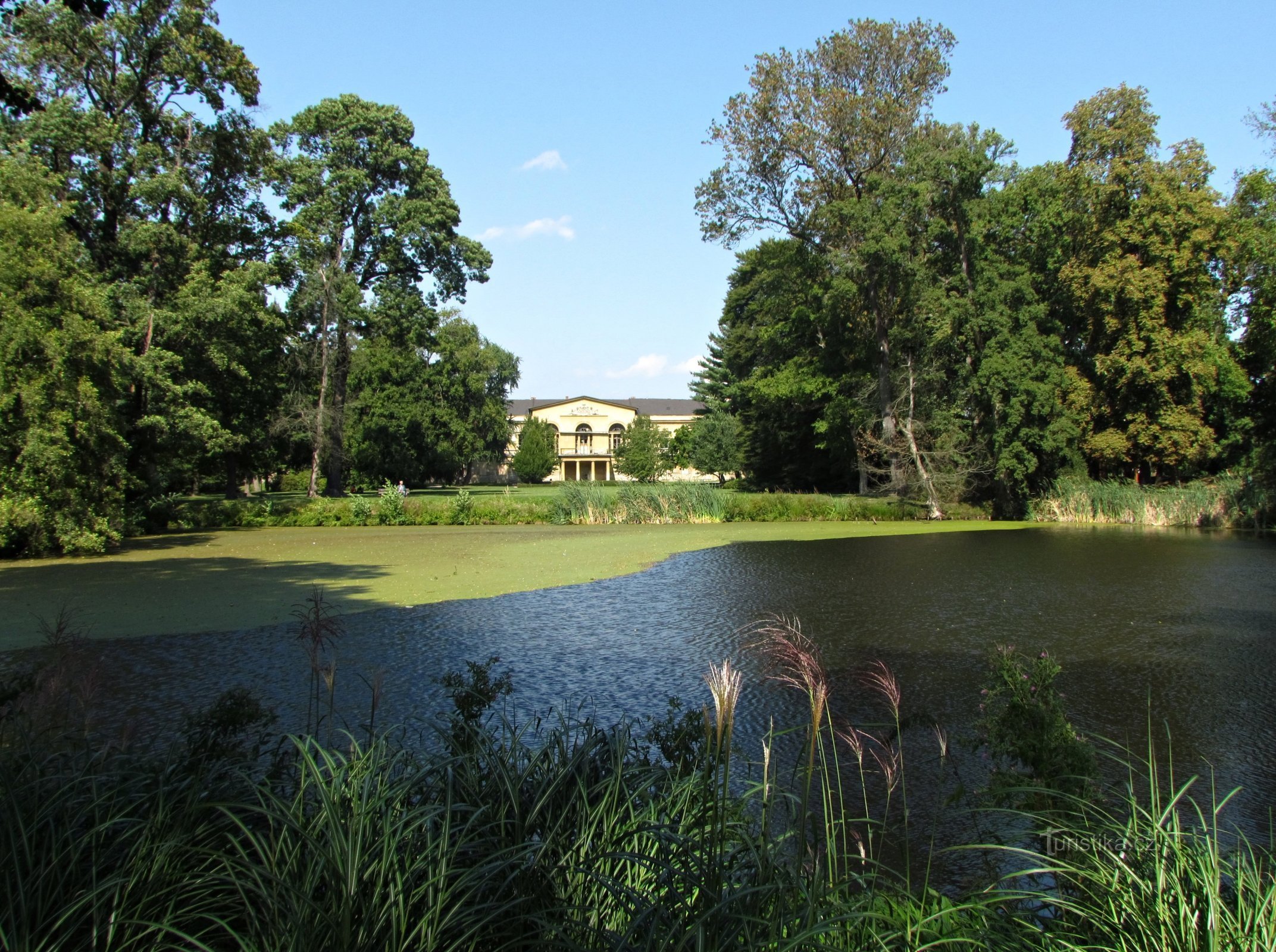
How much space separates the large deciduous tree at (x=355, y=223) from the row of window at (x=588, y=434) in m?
51.3

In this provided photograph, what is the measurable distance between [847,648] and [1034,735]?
5148 mm

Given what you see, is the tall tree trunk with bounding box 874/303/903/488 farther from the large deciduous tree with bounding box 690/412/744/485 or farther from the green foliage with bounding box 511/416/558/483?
the green foliage with bounding box 511/416/558/483

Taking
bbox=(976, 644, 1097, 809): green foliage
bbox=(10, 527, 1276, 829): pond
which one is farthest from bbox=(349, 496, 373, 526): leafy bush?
bbox=(976, 644, 1097, 809): green foliage

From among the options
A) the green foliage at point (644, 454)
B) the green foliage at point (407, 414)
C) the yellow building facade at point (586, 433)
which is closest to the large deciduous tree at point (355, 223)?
the green foliage at point (407, 414)

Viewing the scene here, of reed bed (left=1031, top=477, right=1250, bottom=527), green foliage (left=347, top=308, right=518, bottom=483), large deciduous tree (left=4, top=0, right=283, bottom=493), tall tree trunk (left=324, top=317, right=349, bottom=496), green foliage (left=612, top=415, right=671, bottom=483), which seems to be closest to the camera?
large deciduous tree (left=4, top=0, right=283, bottom=493)

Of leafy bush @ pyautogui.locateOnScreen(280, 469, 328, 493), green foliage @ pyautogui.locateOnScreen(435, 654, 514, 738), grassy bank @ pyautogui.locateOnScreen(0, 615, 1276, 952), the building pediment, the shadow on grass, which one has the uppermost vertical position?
the building pediment

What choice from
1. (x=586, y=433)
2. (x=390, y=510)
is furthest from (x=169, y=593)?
(x=586, y=433)

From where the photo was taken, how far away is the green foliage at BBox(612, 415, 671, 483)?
56.6 m

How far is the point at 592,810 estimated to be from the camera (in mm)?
3102

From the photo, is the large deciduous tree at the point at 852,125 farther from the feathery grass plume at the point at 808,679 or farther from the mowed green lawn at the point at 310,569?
the feathery grass plume at the point at 808,679

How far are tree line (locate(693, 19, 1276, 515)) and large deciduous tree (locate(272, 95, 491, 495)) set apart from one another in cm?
1143

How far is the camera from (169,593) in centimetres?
1281

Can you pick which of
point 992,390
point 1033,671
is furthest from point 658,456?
point 1033,671

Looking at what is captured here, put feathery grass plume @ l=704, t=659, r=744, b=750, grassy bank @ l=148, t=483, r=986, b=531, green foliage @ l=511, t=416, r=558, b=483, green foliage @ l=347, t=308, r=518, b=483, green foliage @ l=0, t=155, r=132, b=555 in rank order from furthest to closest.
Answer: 1. green foliage @ l=511, t=416, r=558, b=483
2. green foliage @ l=347, t=308, r=518, b=483
3. grassy bank @ l=148, t=483, r=986, b=531
4. green foliage @ l=0, t=155, r=132, b=555
5. feathery grass plume @ l=704, t=659, r=744, b=750
